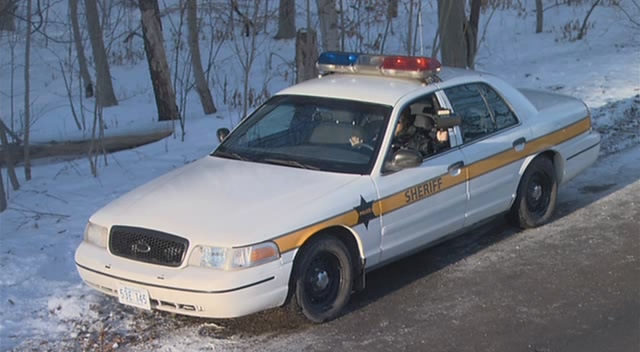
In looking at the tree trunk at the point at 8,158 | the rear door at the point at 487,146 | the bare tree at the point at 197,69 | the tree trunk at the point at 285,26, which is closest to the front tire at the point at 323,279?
the rear door at the point at 487,146

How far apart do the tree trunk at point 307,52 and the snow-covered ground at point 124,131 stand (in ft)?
4.65

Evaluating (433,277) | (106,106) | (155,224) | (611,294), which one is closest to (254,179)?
(155,224)

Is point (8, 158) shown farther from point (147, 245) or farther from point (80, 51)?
point (80, 51)

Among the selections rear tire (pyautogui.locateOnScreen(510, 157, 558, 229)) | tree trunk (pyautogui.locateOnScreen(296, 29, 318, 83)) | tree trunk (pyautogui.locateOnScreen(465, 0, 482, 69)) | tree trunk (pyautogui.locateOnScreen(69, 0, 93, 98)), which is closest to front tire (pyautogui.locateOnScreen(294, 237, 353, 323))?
rear tire (pyautogui.locateOnScreen(510, 157, 558, 229))

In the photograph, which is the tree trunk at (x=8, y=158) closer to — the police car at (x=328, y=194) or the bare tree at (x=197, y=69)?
the police car at (x=328, y=194)

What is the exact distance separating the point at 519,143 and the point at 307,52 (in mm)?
4559

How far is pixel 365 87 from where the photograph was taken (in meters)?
6.85

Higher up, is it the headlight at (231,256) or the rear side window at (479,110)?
the rear side window at (479,110)

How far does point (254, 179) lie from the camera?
614cm

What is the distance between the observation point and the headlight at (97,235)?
19.2 ft

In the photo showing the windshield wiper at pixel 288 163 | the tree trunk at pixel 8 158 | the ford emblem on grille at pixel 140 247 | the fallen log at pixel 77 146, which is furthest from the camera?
the fallen log at pixel 77 146

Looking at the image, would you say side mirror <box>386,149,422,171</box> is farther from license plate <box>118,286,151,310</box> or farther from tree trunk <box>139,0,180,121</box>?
tree trunk <box>139,0,180,121</box>

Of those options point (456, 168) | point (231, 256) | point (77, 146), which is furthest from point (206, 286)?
point (77, 146)

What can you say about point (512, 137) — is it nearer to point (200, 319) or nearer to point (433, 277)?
point (433, 277)
